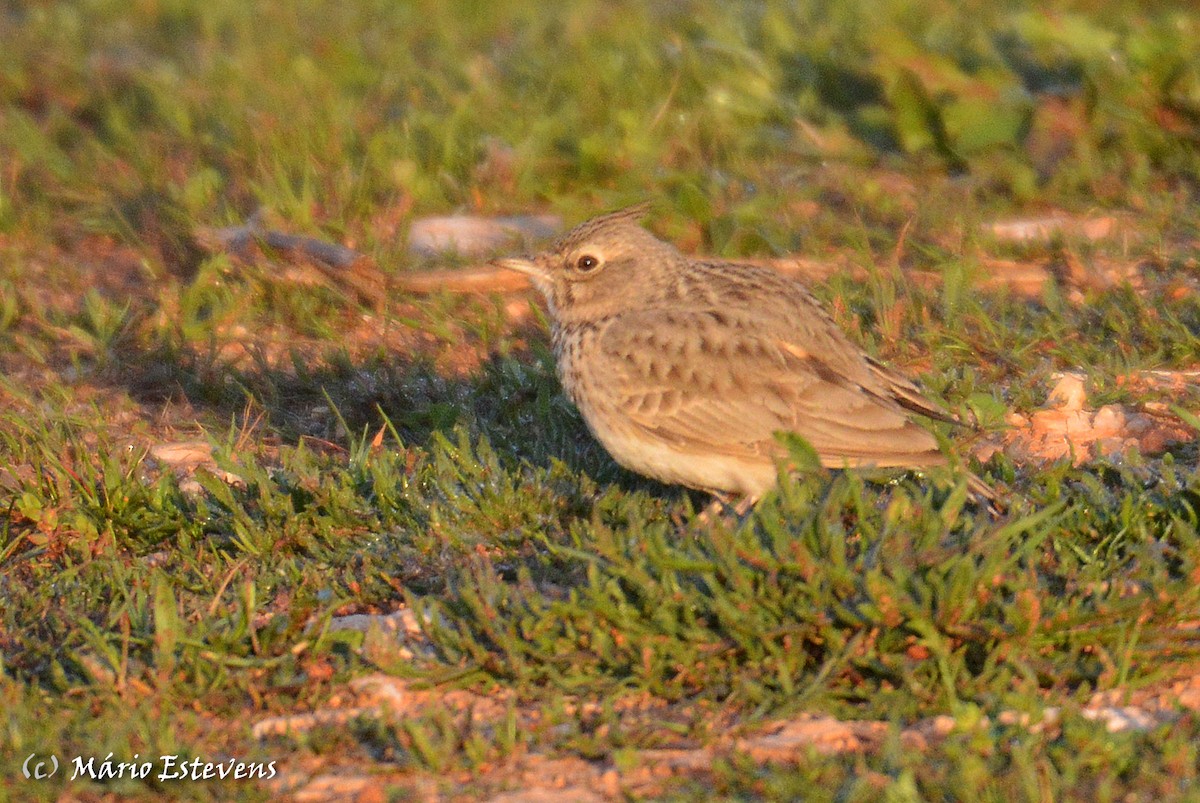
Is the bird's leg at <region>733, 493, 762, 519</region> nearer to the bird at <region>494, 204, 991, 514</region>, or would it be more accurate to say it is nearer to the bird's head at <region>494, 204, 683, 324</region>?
the bird at <region>494, 204, 991, 514</region>

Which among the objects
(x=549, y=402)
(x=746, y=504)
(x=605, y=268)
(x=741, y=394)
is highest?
(x=605, y=268)

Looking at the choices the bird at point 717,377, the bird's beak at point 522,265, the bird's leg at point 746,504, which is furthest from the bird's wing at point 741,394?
the bird's beak at point 522,265

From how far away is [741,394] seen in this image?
4.96m

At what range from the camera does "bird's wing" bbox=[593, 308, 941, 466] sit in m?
4.76

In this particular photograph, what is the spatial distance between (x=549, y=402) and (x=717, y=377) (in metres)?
0.96

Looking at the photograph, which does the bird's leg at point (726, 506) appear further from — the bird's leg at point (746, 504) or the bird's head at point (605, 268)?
the bird's head at point (605, 268)

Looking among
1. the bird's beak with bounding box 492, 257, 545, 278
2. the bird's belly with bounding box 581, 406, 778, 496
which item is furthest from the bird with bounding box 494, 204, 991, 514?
the bird's beak with bounding box 492, 257, 545, 278

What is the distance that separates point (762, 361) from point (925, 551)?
1.21m

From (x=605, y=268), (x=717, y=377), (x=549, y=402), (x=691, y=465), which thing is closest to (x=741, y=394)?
(x=717, y=377)

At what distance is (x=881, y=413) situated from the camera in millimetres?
4805

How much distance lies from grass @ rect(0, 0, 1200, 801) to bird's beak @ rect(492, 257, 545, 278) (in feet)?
1.61

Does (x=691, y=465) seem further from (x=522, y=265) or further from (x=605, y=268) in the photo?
(x=522, y=265)

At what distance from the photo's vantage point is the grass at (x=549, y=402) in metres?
3.84

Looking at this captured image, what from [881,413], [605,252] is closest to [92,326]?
[605,252]
